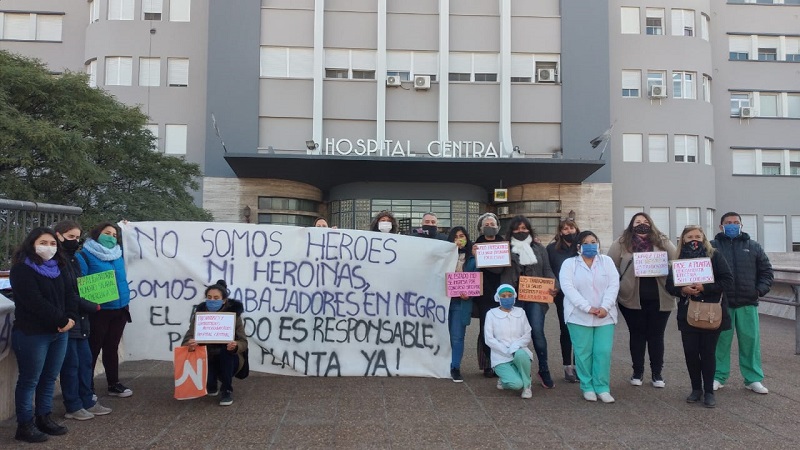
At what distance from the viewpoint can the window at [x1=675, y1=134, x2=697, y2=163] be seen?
27.2 metres

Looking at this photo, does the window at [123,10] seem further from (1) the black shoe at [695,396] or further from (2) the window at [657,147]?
(1) the black shoe at [695,396]

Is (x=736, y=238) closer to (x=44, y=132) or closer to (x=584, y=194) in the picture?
(x=44, y=132)

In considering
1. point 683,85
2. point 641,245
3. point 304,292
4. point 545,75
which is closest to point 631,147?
point 683,85

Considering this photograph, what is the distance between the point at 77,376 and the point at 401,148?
20526 mm

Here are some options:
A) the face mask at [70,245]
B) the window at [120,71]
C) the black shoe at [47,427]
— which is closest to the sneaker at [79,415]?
the black shoe at [47,427]

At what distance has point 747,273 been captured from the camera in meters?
6.17

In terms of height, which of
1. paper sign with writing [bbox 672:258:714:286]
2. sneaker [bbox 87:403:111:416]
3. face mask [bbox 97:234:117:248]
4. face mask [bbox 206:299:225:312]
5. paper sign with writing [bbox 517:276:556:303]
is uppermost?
face mask [bbox 97:234:117:248]

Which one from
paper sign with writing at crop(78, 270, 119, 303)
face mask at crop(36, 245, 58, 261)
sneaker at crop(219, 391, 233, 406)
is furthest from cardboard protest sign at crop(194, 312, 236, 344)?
face mask at crop(36, 245, 58, 261)

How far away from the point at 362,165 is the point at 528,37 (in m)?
10.3

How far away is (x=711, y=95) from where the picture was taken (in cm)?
2886

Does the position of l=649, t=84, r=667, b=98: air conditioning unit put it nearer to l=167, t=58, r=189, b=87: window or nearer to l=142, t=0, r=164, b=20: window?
l=167, t=58, r=189, b=87: window

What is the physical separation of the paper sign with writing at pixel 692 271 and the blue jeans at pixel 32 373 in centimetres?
595

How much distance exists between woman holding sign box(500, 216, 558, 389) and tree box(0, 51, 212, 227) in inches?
509

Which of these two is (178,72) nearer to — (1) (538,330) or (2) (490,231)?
(2) (490,231)
